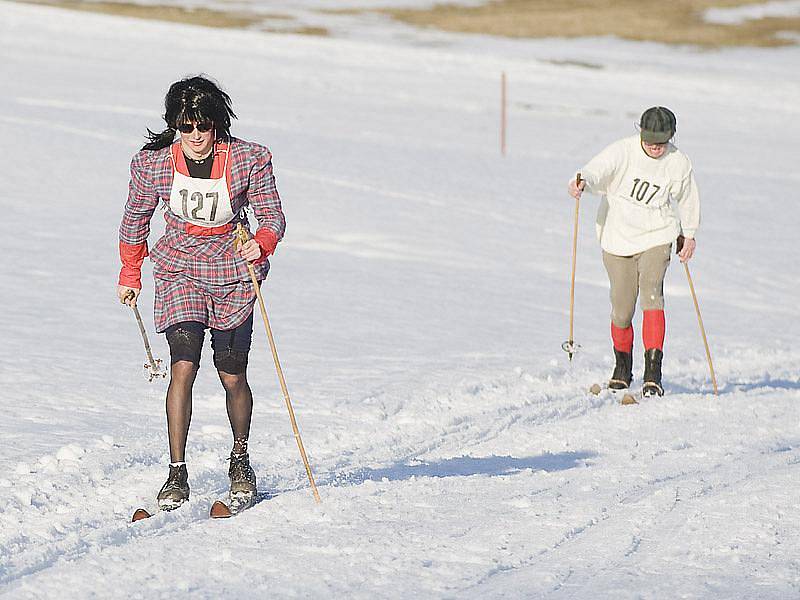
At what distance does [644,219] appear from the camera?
797 cm

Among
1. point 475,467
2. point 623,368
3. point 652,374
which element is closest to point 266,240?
point 475,467

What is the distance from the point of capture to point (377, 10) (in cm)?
4469

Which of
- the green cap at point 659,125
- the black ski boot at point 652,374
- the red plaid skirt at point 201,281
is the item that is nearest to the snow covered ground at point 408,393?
the black ski boot at point 652,374

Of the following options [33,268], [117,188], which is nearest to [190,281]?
[33,268]

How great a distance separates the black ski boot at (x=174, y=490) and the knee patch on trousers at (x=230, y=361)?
1.33ft

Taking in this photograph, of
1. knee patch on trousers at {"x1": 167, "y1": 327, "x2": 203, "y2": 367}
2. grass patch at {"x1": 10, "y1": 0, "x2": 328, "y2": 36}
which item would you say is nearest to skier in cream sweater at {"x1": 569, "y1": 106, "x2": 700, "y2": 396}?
knee patch on trousers at {"x1": 167, "y1": 327, "x2": 203, "y2": 367}

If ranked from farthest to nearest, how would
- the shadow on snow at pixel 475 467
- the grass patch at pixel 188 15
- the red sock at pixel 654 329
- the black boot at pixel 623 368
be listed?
the grass patch at pixel 188 15, the black boot at pixel 623 368, the red sock at pixel 654 329, the shadow on snow at pixel 475 467

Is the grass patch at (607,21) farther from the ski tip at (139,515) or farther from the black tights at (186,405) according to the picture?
the ski tip at (139,515)

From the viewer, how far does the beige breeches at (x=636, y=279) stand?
8039 mm

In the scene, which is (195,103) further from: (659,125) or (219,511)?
(659,125)

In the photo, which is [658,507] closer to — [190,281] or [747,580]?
[747,580]

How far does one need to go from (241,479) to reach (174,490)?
0.27 meters

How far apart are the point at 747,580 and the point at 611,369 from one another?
4447 millimetres

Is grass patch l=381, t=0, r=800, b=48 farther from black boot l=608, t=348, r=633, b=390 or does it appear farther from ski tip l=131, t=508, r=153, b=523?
ski tip l=131, t=508, r=153, b=523
